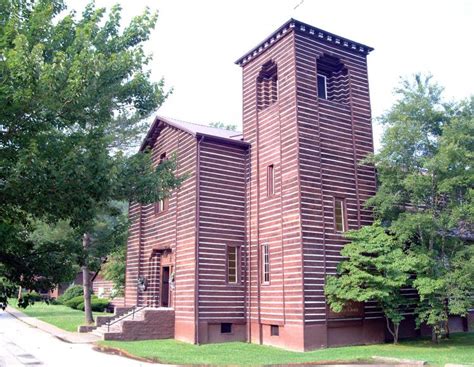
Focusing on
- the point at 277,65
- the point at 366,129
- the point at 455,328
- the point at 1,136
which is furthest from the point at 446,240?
the point at 1,136

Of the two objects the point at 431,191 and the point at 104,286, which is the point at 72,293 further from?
the point at 431,191

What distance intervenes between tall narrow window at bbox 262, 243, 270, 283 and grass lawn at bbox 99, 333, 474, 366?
2625mm

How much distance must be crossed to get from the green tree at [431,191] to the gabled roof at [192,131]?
6.56 m

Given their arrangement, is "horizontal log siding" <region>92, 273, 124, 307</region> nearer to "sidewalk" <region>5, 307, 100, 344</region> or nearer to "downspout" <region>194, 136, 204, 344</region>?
"sidewalk" <region>5, 307, 100, 344</region>

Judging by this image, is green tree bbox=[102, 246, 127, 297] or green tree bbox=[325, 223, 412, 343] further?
green tree bbox=[102, 246, 127, 297]

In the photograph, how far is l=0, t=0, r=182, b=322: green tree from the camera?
7766mm

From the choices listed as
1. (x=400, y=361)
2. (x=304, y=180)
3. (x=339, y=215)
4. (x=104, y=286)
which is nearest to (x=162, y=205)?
(x=304, y=180)

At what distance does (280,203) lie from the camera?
1917cm

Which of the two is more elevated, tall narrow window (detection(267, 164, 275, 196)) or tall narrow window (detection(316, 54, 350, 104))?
tall narrow window (detection(316, 54, 350, 104))

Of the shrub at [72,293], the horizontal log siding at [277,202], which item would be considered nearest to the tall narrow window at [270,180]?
the horizontal log siding at [277,202]

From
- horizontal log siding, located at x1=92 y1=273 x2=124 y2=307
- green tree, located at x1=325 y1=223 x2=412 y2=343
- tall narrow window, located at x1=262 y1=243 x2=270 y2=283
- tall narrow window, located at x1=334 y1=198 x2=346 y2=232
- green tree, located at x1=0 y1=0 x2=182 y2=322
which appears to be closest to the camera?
green tree, located at x1=0 y1=0 x2=182 y2=322

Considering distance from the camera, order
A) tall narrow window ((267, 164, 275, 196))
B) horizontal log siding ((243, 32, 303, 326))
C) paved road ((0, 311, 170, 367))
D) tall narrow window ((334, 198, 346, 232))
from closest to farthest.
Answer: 1. paved road ((0, 311, 170, 367))
2. horizontal log siding ((243, 32, 303, 326))
3. tall narrow window ((334, 198, 346, 232))
4. tall narrow window ((267, 164, 275, 196))

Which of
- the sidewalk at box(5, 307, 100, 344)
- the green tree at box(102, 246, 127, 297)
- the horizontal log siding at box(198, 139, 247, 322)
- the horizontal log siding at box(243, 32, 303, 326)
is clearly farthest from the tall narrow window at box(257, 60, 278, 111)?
the green tree at box(102, 246, 127, 297)

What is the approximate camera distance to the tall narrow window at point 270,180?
20078mm
